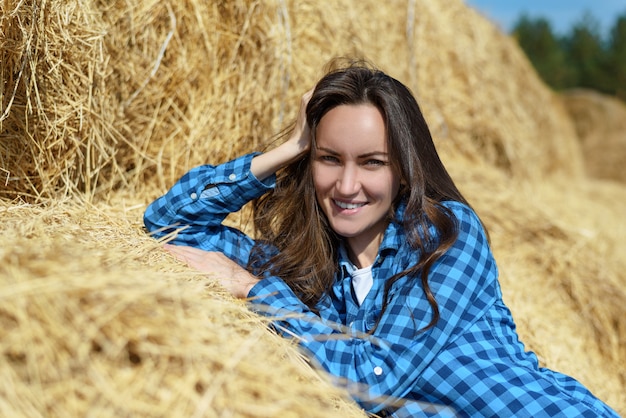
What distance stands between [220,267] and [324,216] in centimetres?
33

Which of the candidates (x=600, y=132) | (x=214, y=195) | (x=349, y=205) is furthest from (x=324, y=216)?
(x=600, y=132)

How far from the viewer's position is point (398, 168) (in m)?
1.76

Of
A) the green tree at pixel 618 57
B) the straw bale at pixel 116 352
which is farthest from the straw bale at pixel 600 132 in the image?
the straw bale at pixel 116 352

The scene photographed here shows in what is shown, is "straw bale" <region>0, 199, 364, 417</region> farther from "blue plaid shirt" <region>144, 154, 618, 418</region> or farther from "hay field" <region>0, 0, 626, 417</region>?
"blue plaid shirt" <region>144, 154, 618, 418</region>

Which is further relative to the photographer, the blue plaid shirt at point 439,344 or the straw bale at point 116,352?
the blue plaid shirt at point 439,344

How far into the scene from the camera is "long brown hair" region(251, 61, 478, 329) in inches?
66.4

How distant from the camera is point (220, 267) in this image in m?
1.84

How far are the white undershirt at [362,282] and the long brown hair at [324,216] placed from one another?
74mm

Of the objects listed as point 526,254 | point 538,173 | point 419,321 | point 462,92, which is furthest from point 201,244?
point 538,173

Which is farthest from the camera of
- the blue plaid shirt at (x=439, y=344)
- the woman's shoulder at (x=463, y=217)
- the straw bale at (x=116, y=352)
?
the woman's shoulder at (x=463, y=217)

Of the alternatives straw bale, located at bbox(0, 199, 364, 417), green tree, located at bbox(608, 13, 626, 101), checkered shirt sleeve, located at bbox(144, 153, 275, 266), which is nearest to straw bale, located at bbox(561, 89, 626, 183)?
green tree, located at bbox(608, 13, 626, 101)

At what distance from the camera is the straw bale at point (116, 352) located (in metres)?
1.01

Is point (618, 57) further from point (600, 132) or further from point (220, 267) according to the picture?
point (220, 267)

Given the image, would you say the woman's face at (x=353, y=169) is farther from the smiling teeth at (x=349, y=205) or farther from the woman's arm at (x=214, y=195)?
the woman's arm at (x=214, y=195)
